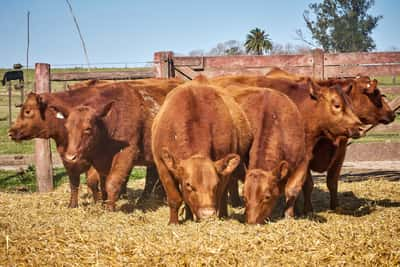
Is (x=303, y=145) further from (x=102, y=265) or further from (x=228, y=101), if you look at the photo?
(x=102, y=265)

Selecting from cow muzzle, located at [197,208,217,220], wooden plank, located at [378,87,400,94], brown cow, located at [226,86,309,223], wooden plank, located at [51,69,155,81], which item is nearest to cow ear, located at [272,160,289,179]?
brown cow, located at [226,86,309,223]

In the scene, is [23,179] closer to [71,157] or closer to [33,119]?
[33,119]

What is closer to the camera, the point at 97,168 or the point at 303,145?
the point at 303,145

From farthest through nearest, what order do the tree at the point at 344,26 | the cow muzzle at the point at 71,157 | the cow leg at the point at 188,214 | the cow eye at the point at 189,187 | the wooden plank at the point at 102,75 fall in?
the tree at the point at 344,26, the wooden plank at the point at 102,75, the cow muzzle at the point at 71,157, the cow leg at the point at 188,214, the cow eye at the point at 189,187

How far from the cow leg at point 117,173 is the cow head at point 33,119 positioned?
1.27 m

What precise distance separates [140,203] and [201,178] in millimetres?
3338

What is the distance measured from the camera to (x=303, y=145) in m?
8.09

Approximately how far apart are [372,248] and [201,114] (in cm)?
273

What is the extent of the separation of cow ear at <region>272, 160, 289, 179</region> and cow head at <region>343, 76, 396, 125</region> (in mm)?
2769

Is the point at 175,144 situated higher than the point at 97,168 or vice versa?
the point at 175,144

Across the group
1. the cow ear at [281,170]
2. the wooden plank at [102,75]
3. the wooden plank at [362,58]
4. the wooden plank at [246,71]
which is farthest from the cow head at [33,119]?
the wooden plank at [362,58]

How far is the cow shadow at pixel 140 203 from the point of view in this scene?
9403mm

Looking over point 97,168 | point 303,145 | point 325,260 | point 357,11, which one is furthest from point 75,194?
point 357,11

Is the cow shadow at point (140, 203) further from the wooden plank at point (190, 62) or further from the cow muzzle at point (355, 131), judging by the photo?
the cow muzzle at point (355, 131)
